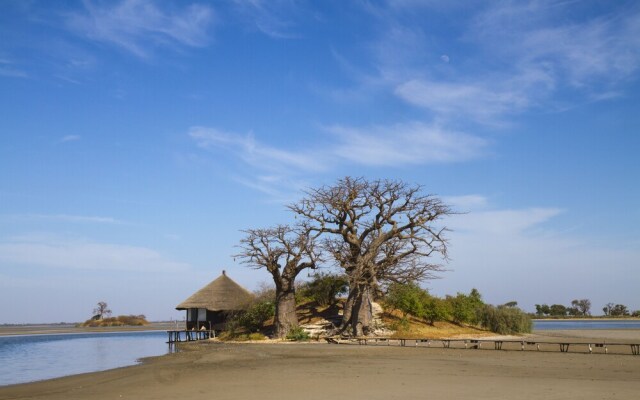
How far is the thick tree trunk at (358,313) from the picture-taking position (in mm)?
33594

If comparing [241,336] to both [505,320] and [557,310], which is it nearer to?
[505,320]

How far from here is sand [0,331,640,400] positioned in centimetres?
1220

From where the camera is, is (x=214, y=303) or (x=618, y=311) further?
(x=618, y=311)

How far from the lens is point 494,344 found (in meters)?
27.4

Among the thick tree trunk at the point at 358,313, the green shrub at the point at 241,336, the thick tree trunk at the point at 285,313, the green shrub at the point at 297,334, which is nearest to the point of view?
the thick tree trunk at the point at 358,313

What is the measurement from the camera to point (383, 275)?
33781mm

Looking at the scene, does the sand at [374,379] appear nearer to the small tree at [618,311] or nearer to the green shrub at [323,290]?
the green shrub at [323,290]

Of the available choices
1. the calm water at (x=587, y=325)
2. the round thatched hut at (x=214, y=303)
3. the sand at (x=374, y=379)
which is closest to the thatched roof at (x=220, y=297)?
the round thatched hut at (x=214, y=303)

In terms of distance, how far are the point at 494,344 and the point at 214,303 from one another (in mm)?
22617

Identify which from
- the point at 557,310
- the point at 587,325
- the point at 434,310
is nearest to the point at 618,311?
the point at 557,310

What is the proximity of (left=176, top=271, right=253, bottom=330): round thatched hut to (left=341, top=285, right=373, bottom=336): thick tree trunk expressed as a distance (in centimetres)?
979

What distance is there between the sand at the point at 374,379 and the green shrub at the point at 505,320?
1569 centimetres

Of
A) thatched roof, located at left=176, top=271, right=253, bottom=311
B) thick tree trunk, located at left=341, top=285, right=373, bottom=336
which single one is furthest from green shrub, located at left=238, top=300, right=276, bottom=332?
thick tree trunk, located at left=341, top=285, right=373, bottom=336

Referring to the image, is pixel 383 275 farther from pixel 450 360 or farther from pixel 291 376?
pixel 291 376
